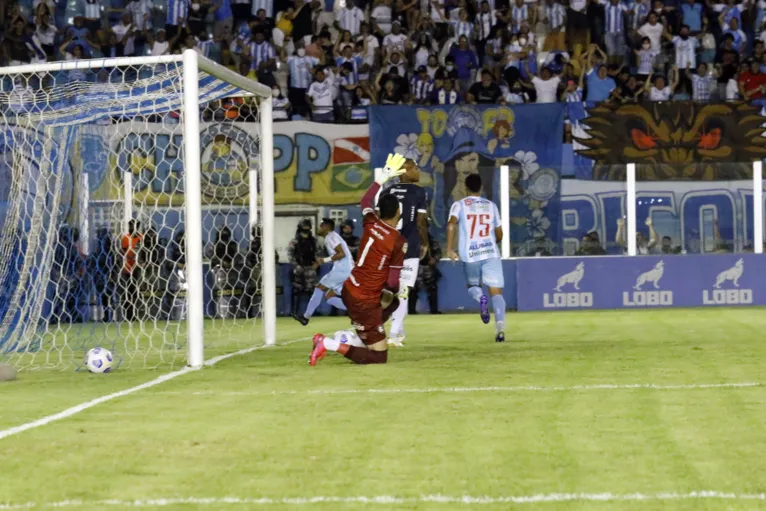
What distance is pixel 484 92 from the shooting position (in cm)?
2402

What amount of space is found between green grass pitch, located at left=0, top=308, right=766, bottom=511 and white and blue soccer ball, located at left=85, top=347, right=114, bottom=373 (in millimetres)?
202

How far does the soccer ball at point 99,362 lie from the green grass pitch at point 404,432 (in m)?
0.20

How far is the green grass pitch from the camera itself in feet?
17.8

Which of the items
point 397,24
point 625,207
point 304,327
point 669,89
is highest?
point 397,24

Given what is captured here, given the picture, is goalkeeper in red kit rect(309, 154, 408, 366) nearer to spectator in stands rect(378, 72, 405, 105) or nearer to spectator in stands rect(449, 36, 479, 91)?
spectator in stands rect(378, 72, 405, 105)

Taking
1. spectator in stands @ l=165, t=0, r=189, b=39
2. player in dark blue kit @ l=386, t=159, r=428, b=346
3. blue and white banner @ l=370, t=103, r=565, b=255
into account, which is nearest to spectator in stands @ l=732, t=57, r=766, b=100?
blue and white banner @ l=370, t=103, r=565, b=255

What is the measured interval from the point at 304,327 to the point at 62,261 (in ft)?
12.1

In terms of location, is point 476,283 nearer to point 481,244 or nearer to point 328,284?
point 481,244

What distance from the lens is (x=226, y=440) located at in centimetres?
678

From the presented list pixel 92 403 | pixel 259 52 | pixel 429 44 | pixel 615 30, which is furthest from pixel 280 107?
pixel 92 403

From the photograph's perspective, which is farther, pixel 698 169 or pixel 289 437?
pixel 698 169

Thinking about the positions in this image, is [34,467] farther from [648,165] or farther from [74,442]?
[648,165]

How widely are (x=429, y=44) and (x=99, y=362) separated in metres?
15.9

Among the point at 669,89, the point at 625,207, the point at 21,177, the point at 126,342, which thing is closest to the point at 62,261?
the point at 21,177
